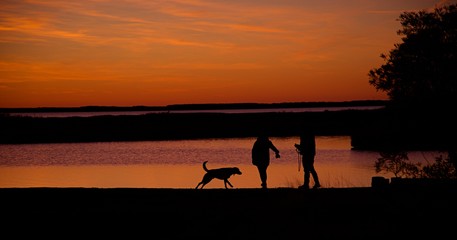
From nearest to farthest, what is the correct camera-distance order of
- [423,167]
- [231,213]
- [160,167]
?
1. [231,213]
2. [423,167]
3. [160,167]

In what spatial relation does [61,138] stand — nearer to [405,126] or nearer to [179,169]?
[179,169]

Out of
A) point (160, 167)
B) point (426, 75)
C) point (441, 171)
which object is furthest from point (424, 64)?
point (160, 167)

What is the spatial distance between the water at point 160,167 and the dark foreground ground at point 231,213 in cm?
950

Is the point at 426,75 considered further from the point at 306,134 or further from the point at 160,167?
the point at 160,167

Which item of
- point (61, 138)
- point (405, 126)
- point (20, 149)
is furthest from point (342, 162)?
point (61, 138)

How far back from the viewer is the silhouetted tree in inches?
1044

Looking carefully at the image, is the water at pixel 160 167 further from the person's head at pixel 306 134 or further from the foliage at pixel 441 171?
the person's head at pixel 306 134

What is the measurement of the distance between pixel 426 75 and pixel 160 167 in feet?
74.1

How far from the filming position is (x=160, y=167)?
148 feet

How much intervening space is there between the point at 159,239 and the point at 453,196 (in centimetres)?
807

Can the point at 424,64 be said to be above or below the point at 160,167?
above

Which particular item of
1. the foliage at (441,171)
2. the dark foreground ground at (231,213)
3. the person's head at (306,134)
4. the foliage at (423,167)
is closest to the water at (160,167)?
the foliage at (423,167)

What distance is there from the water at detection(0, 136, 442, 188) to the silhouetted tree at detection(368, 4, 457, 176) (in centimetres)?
361

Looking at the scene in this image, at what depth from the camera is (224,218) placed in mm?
14484
